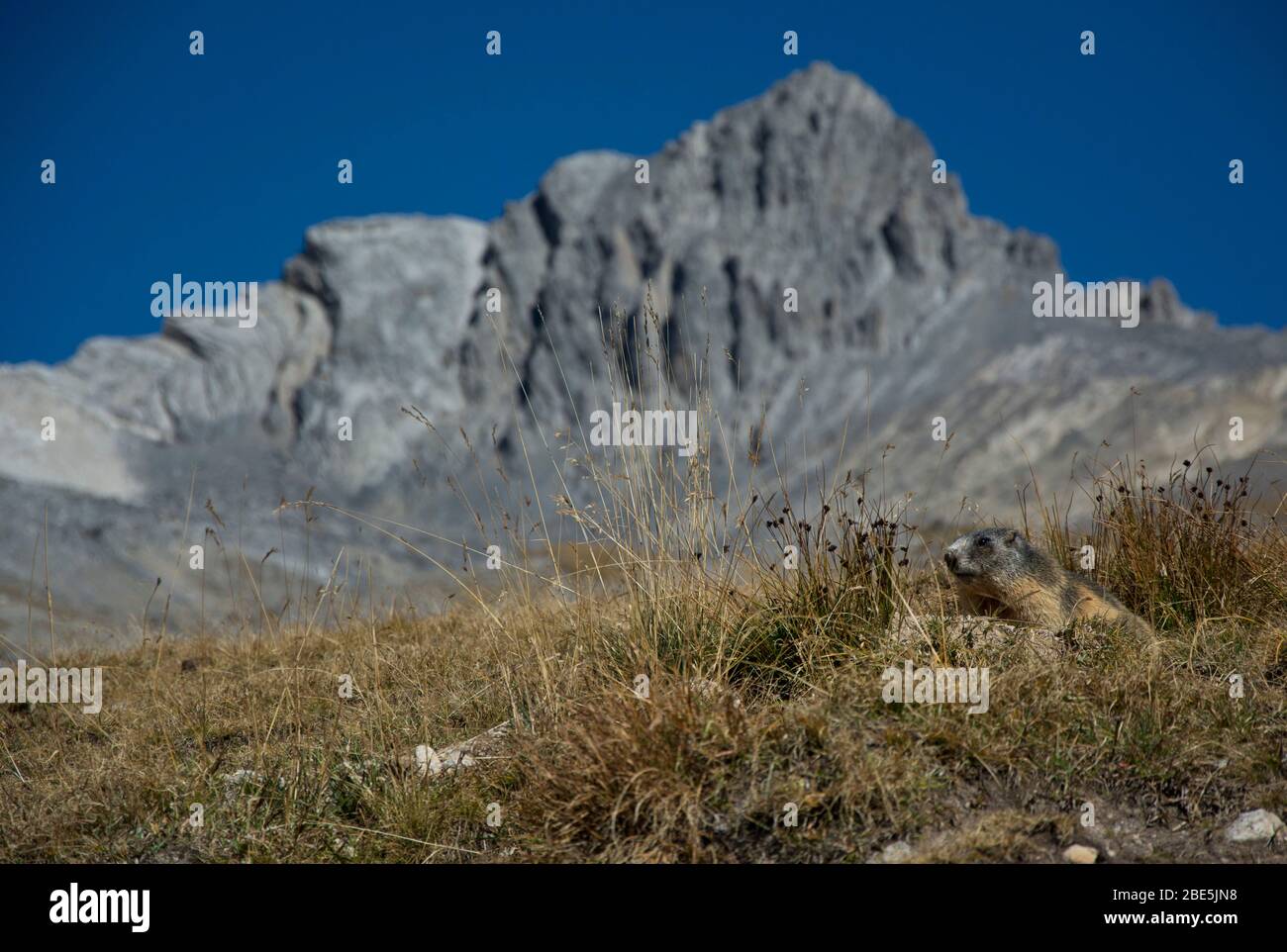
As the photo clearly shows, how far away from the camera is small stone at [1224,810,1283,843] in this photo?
4.39 m

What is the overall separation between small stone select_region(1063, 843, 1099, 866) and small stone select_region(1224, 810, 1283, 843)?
591mm

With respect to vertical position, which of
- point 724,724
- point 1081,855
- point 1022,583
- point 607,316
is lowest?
point 1081,855

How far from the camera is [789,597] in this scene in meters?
5.89

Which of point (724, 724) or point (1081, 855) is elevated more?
point (724, 724)

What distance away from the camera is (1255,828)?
4.41 m

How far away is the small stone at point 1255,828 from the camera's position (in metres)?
4.39

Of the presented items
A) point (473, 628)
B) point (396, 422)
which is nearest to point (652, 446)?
point (473, 628)

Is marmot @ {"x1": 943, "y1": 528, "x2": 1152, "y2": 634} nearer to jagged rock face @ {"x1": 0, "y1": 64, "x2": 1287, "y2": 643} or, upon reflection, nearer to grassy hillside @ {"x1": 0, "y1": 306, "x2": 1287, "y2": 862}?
grassy hillside @ {"x1": 0, "y1": 306, "x2": 1287, "y2": 862}

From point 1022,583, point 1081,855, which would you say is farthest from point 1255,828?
point 1022,583

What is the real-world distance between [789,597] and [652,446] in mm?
1181

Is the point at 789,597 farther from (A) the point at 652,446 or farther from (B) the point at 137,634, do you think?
(B) the point at 137,634

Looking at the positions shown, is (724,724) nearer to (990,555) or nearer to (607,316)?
(990,555)

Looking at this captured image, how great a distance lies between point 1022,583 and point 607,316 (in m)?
138

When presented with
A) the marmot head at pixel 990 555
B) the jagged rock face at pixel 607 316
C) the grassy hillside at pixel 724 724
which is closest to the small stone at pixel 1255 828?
the grassy hillside at pixel 724 724
